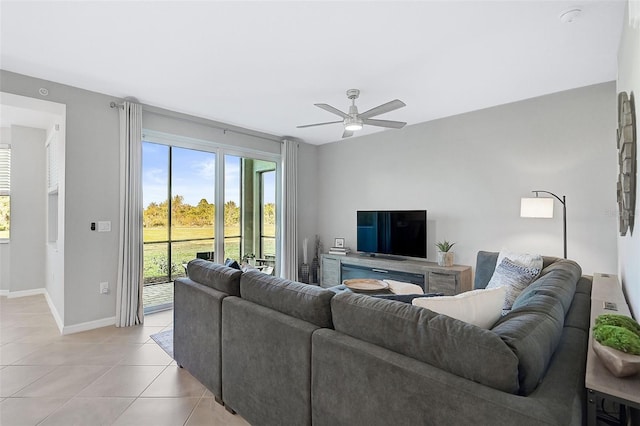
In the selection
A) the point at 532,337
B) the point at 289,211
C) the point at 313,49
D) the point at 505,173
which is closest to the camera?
the point at 532,337

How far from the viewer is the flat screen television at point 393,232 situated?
4.67m

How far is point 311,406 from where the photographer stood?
158 cm

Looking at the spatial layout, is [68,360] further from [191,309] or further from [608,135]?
[608,135]

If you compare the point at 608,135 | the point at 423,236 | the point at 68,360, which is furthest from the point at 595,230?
the point at 68,360

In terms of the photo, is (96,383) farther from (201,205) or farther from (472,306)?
(472,306)

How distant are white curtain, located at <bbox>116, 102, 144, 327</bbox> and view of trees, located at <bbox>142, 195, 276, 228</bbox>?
14.0 inches

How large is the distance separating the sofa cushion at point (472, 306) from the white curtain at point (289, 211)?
422 centimetres

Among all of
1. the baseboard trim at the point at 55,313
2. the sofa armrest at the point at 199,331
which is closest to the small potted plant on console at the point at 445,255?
the sofa armrest at the point at 199,331

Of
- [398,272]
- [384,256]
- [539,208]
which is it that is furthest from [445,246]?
[539,208]

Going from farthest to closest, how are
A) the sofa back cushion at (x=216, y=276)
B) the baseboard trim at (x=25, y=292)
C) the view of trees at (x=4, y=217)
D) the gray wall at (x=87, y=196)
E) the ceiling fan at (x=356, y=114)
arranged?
the view of trees at (x=4, y=217) → the baseboard trim at (x=25, y=292) → the gray wall at (x=87, y=196) → the ceiling fan at (x=356, y=114) → the sofa back cushion at (x=216, y=276)

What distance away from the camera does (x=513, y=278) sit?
2.73 meters

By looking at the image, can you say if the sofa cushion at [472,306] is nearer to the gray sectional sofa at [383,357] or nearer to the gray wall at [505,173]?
the gray sectional sofa at [383,357]

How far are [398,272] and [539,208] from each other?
192cm

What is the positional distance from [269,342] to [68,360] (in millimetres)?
2313
